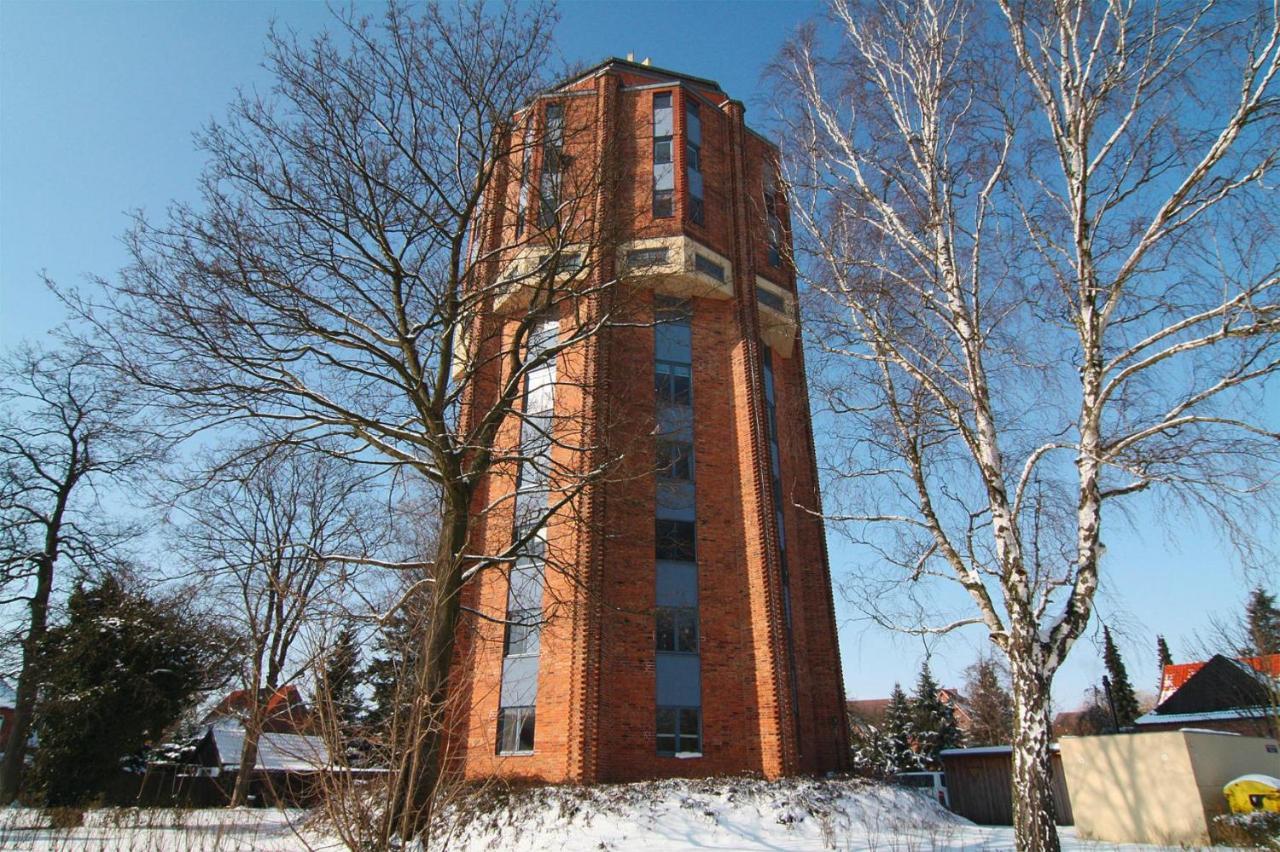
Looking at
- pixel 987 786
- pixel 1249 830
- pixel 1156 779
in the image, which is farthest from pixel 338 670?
pixel 987 786

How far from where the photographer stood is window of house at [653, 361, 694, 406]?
2058cm

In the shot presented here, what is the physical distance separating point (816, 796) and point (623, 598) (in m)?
6.02

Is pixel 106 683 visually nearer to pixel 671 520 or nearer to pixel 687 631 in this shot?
pixel 687 631

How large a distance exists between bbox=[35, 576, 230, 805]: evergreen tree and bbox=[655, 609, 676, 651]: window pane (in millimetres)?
11729

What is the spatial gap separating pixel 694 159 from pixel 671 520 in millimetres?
11898

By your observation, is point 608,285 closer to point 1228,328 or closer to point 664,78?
point 1228,328

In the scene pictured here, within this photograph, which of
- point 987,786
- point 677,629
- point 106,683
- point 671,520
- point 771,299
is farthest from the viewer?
point 771,299

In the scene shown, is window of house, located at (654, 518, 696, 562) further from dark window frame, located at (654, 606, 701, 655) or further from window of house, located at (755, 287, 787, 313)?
window of house, located at (755, 287, 787, 313)

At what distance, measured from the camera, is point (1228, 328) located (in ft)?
26.8

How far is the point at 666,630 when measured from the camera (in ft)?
58.5

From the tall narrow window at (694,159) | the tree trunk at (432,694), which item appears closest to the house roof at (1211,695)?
the tall narrow window at (694,159)

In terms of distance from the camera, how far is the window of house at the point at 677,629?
17.7 m

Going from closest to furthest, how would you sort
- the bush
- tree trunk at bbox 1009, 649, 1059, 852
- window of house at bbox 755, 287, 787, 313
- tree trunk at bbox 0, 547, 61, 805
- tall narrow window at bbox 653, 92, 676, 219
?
tree trunk at bbox 1009, 649, 1059, 852 < the bush < tree trunk at bbox 0, 547, 61, 805 < tall narrow window at bbox 653, 92, 676, 219 < window of house at bbox 755, 287, 787, 313

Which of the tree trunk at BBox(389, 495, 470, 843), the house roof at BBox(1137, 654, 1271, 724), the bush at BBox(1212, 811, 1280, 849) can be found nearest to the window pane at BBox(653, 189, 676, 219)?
the tree trunk at BBox(389, 495, 470, 843)
